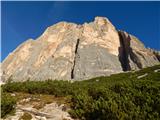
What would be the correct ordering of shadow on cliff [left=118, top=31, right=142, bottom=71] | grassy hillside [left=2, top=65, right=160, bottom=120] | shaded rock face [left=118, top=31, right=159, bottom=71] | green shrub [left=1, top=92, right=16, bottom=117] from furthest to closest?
shadow on cliff [left=118, top=31, right=142, bottom=71]
shaded rock face [left=118, top=31, right=159, bottom=71]
green shrub [left=1, top=92, right=16, bottom=117]
grassy hillside [left=2, top=65, right=160, bottom=120]

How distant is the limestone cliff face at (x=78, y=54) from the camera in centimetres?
14475

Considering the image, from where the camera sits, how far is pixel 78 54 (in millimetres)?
152500

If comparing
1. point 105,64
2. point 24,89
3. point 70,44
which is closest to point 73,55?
point 70,44

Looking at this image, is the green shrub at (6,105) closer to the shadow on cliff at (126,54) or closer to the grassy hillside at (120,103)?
the grassy hillside at (120,103)

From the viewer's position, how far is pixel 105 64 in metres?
147

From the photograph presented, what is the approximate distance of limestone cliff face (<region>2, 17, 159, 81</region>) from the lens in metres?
145

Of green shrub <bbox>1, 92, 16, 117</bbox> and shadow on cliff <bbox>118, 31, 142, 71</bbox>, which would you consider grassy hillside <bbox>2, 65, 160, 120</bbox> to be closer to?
green shrub <bbox>1, 92, 16, 117</bbox>

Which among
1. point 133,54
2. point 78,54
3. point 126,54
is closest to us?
point 78,54

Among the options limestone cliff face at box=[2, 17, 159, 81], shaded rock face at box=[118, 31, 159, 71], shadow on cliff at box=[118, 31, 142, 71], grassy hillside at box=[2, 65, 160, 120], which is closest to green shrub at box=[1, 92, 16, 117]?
grassy hillside at box=[2, 65, 160, 120]

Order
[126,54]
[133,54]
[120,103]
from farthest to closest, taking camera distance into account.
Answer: [126,54] → [133,54] → [120,103]

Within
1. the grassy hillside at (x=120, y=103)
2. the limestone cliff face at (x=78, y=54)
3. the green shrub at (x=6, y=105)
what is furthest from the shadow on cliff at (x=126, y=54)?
the green shrub at (x=6, y=105)

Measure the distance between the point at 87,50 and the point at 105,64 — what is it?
12000 millimetres

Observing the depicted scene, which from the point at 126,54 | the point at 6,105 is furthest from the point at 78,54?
Result: the point at 6,105

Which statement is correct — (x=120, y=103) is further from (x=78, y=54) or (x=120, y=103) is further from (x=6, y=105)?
(x=78, y=54)
